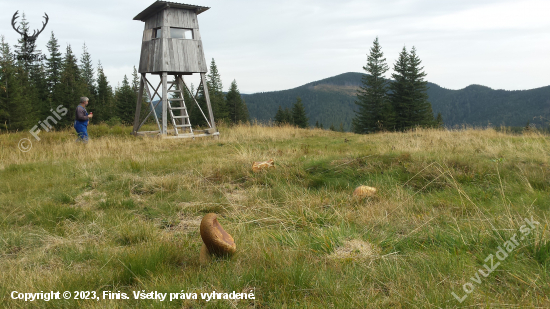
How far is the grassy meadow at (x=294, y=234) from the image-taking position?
2.38 m

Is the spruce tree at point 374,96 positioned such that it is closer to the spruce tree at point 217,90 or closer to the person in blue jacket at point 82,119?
the spruce tree at point 217,90

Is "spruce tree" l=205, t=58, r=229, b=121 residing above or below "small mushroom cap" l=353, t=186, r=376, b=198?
above

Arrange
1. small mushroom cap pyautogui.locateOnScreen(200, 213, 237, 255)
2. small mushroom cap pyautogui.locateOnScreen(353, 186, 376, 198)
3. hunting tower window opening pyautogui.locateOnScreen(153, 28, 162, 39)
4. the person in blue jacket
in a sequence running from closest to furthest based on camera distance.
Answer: small mushroom cap pyautogui.locateOnScreen(200, 213, 237, 255) < small mushroom cap pyautogui.locateOnScreen(353, 186, 376, 198) < the person in blue jacket < hunting tower window opening pyautogui.locateOnScreen(153, 28, 162, 39)

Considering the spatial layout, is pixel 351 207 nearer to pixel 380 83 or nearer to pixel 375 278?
pixel 375 278

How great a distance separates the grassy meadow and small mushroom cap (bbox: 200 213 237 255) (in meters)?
0.10

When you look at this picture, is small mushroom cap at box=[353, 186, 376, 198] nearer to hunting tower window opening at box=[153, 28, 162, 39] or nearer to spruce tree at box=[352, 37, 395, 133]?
hunting tower window opening at box=[153, 28, 162, 39]

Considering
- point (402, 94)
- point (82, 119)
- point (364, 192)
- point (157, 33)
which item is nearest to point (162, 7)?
point (157, 33)

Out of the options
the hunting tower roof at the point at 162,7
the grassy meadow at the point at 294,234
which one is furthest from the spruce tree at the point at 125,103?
the grassy meadow at the point at 294,234

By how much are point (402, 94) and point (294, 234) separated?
59256 mm

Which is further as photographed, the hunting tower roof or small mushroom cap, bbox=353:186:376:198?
the hunting tower roof

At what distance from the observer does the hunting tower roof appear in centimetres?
1401

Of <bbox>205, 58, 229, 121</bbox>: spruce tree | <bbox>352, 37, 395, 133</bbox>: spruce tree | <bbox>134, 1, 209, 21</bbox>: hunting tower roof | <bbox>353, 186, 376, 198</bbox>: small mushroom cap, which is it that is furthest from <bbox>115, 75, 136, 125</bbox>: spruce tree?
<bbox>353, 186, 376, 198</bbox>: small mushroom cap

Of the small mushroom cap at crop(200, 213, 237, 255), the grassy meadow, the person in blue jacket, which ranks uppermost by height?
the person in blue jacket

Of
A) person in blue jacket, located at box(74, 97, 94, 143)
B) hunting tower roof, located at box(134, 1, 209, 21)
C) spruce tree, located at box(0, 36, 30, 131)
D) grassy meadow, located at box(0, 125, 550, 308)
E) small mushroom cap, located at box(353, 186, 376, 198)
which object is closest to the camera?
grassy meadow, located at box(0, 125, 550, 308)
